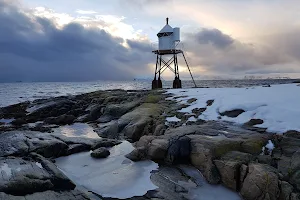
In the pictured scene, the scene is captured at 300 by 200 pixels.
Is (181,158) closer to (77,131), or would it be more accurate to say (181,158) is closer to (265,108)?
(265,108)

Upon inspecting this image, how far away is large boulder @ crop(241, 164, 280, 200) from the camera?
702cm

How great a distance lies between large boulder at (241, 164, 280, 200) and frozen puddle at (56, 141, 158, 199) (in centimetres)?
284

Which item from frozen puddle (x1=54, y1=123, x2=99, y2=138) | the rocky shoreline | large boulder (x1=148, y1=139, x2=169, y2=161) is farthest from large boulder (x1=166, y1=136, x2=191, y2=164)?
frozen puddle (x1=54, y1=123, x2=99, y2=138)

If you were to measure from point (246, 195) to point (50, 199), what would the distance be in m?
5.64

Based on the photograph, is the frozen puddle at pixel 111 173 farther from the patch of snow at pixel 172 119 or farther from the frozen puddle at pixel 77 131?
the frozen puddle at pixel 77 131

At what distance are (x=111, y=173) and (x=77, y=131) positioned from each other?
32.2ft

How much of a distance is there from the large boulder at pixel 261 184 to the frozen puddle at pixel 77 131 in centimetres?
1101

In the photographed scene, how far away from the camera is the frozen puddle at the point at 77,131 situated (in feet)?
55.6

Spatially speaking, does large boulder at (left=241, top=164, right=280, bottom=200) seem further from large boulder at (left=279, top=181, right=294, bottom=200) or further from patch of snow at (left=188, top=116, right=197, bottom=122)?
patch of snow at (left=188, top=116, right=197, bottom=122)

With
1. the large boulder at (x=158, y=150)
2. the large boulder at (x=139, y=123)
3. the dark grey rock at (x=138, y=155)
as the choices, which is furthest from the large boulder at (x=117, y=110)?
the large boulder at (x=158, y=150)

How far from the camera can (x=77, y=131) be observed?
18.3 meters

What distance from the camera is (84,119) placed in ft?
74.5

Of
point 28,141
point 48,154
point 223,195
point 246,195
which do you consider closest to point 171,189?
point 223,195

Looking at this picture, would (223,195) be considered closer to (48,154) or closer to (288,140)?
(288,140)
